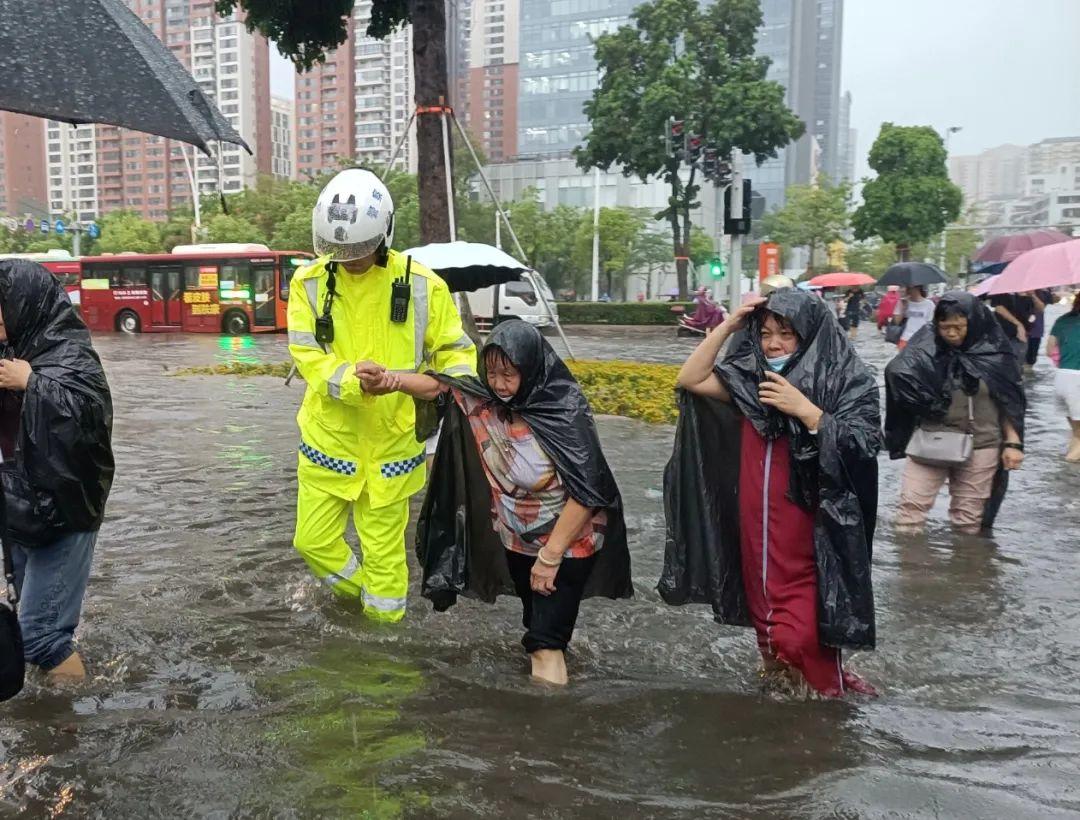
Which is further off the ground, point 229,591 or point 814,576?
point 814,576

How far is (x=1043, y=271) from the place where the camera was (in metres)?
8.58

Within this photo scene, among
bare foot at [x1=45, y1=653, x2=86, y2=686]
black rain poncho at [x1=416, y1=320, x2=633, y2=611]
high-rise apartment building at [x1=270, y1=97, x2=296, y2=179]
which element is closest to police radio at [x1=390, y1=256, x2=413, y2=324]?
black rain poncho at [x1=416, y1=320, x2=633, y2=611]

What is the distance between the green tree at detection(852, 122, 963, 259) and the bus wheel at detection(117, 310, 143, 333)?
98.2ft

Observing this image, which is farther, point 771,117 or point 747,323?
point 771,117

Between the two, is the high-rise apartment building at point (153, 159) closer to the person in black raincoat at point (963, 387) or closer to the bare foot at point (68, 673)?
the person in black raincoat at point (963, 387)

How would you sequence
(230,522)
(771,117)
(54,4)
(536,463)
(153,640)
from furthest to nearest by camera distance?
(771,117) < (230,522) < (153,640) < (536,463) < (54,4)

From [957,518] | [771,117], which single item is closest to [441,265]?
[957,518]

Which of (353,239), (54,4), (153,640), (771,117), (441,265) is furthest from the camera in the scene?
(771,117)

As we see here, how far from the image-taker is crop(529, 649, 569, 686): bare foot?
371 cm

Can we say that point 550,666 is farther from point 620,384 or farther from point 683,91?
point 683,91

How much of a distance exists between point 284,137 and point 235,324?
254 feet

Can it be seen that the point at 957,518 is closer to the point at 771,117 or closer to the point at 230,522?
the point at 230,522

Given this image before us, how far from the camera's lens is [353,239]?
3.81 m

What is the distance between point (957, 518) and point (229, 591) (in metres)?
4.42
